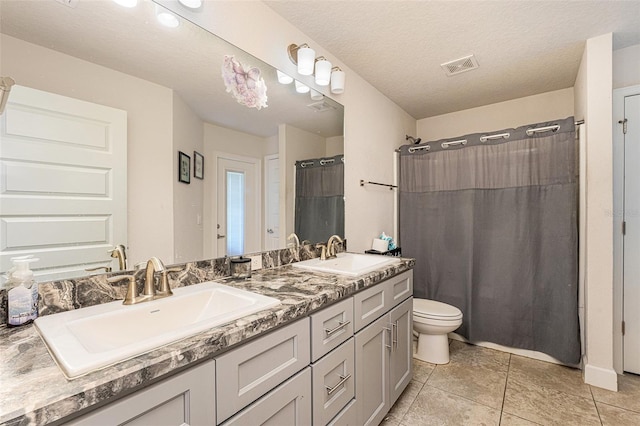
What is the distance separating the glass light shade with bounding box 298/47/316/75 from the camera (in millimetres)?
1742

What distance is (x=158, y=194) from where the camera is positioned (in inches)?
45.9

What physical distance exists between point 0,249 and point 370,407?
5.07 ft

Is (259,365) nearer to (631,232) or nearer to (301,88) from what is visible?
(301,88)

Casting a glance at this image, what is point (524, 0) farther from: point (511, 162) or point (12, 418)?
point (12, 418)

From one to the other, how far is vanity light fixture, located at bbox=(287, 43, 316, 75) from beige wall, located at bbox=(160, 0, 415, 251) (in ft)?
0.13

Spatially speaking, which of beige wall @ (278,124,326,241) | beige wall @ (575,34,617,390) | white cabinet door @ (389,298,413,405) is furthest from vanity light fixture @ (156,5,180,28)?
beige wall @ (575,34,617,390)

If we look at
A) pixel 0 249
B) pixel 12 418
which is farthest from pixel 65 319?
pixel 12 418

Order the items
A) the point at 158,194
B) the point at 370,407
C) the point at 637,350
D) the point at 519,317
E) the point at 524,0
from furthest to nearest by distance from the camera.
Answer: the point at 519,317 < the point at 637,350 < the point at 524,0 < the point at 370,407 < the point at 158,194

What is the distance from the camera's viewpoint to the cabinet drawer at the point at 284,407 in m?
0.81

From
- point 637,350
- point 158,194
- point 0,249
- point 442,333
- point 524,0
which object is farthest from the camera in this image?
point 442,333

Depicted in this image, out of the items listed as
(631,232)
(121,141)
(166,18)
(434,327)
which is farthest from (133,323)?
(631,232)

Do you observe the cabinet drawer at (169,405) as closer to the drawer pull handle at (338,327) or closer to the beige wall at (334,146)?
the drawer pull handle at (338,327)

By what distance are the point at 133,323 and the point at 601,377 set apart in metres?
2.74

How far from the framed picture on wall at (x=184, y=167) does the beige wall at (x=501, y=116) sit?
296cm
